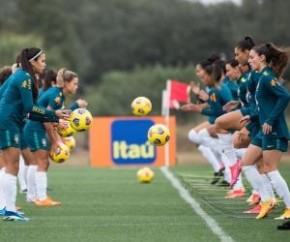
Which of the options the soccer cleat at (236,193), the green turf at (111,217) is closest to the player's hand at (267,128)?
the green turf at (111,217)

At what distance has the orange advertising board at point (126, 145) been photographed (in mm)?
29969

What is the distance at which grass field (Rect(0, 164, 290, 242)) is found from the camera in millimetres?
11398

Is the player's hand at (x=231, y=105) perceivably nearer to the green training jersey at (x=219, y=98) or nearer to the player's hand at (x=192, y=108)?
the green training jersey at (x=219, y=98)

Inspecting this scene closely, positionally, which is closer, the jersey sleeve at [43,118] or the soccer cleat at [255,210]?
the jersey sleeve at [43,118]

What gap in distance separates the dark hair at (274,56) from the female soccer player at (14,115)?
8.87ft

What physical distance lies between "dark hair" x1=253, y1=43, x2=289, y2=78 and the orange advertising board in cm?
1708

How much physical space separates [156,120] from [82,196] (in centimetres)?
1321

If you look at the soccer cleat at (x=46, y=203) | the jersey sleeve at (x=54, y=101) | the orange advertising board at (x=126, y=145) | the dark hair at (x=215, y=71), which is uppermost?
the dark hair at (x=215, y=71)

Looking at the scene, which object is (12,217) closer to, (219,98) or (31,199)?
(31,199)

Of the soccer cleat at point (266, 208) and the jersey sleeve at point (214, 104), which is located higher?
the jersey sleeve at point (214, 104)

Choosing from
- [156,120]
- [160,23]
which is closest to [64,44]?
[160,23]

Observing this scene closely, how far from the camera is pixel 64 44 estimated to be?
2899 inches

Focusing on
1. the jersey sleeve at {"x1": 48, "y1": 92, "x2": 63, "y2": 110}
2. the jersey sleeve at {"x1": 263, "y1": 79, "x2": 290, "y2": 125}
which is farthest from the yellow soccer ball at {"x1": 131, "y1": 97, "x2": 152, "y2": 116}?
the jersey sleeve at {"x1": 263, "y1": 79, "x2": 290, "y2": 125}

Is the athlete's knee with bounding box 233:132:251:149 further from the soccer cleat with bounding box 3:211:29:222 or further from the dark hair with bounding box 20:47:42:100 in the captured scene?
the soccer cleat with bounding box 3:211:29:222
